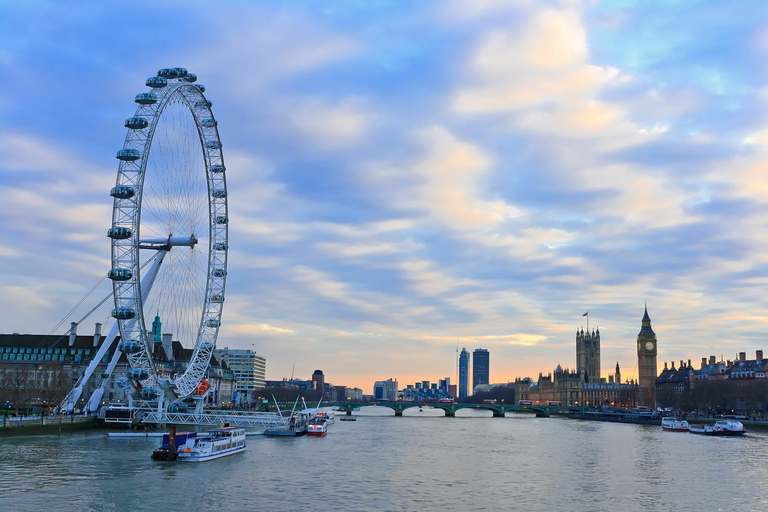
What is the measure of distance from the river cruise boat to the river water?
1225 mm

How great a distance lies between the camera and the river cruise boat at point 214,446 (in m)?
64.4

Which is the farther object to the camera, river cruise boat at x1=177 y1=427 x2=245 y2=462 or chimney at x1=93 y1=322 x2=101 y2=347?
chimney at x1=93 y1=322 x2=101 y2=347

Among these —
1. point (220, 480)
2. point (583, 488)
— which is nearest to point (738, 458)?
point (583, 488)

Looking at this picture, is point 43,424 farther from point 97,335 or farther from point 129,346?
point 97,335

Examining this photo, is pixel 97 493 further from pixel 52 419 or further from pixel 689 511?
pixel 52 419

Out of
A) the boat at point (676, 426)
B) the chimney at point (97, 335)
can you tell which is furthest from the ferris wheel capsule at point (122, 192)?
the boat at point (676, 426)

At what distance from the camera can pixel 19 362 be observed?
442 ft

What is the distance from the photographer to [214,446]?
6781 centimetres

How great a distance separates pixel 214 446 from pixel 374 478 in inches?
684

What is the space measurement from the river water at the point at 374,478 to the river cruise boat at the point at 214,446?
1225 millimetres

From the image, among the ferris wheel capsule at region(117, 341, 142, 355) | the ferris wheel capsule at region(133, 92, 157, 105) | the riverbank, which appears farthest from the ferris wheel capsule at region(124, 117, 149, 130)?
the riverbank

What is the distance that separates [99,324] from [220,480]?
10154 cm

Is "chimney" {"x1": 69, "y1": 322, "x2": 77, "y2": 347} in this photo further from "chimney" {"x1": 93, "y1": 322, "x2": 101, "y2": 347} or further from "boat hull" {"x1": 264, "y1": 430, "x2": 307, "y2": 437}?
"boat hull" {"x1": 264, "y1": 430, "x2": 307, "y2": 437}

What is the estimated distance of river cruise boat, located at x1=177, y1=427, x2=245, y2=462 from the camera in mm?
64375
